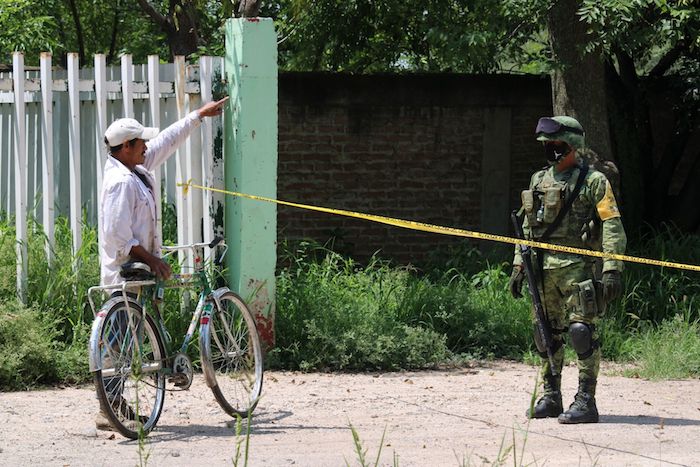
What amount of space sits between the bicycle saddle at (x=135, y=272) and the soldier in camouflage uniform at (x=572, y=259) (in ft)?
6.88

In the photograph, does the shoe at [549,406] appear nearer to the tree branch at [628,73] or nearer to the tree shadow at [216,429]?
the tree shadow at [216,429]

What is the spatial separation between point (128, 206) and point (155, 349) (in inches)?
30.7

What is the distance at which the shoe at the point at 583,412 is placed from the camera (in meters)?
6.48

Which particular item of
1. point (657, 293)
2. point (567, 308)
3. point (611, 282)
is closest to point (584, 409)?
point (567, 308)

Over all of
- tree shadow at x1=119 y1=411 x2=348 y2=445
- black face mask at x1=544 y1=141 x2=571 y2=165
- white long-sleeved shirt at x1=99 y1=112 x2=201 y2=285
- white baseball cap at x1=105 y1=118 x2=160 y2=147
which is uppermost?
white baseball cap at x1=105 y1=118 x2=160 y2=147

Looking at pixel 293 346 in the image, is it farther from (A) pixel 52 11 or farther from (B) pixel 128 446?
(A) pixel 52 11

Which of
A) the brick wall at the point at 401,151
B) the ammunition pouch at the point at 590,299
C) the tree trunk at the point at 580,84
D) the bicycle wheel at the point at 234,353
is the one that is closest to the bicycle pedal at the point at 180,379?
the bicycle wheel at the point at 234,353

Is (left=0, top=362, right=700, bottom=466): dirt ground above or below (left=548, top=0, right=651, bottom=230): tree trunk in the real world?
below

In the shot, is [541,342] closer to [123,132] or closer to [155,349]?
[155,349]

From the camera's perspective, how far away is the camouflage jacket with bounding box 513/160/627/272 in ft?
21.3

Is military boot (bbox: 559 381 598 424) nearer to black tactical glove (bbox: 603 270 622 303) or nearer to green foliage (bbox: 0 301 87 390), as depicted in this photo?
black tactical glove (bbox: 603 270 622 303)

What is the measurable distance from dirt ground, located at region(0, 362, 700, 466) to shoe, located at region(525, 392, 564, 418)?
6 cm

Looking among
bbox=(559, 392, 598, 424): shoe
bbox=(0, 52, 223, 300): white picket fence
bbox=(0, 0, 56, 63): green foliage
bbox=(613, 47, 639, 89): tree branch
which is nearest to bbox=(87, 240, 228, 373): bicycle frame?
bbox=(0, 52, 223, 300): white picket fence

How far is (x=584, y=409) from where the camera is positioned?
6.48 m
